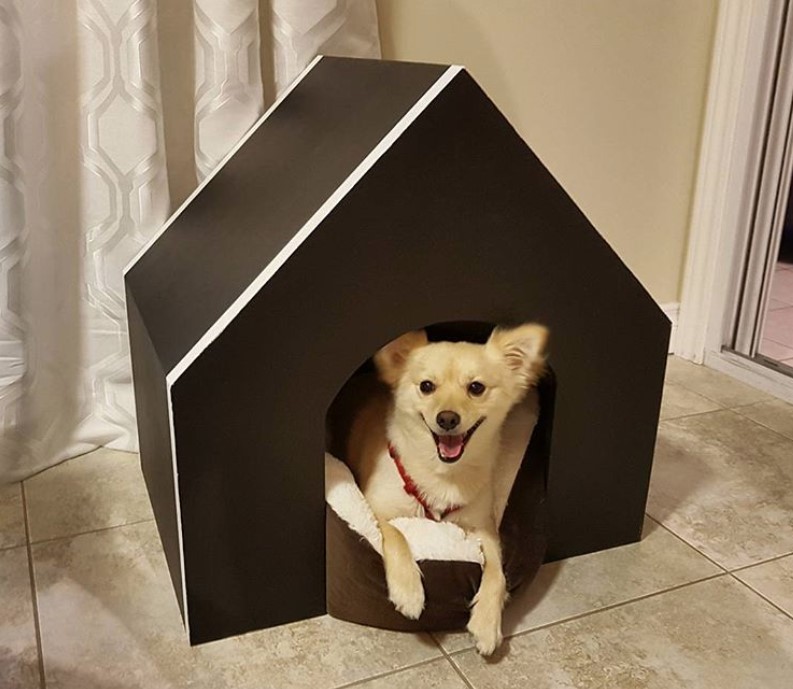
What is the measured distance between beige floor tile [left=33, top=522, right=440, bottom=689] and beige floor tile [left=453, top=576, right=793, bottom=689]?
0.43 ft

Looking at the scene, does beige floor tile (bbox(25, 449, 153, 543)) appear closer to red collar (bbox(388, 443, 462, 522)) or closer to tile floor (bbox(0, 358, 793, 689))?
tile floor (bbox(0, 358, 793, 689))

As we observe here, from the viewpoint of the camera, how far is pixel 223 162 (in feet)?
4.98

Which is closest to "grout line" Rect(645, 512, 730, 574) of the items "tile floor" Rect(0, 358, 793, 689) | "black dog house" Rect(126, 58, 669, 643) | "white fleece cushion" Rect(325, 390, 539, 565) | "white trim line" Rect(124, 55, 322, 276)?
"tile floor" Rect(0, 358, 793, 689)

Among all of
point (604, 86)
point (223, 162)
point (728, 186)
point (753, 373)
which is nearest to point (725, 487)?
point (753, 373)

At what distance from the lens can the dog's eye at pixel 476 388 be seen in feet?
3.75

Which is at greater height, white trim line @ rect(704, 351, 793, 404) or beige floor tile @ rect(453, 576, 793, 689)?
white trim line @ rect(704, 351, 793, 404)

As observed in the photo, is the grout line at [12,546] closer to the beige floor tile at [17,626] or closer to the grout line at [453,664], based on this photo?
the beige floor tile at [17,626]

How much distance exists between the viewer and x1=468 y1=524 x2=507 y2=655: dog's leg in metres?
1.10

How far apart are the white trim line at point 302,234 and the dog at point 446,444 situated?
0.75 feet

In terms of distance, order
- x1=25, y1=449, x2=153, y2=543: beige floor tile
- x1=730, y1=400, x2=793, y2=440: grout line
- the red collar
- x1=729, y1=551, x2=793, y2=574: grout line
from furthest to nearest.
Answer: x1=730, y1=400, x2=793, y2=440: grout line, x1=25, y1=449, x2=153, y2=543: beige floor tile, x1=729, y1=551, x2=793, y2=574: grout line, the red collar

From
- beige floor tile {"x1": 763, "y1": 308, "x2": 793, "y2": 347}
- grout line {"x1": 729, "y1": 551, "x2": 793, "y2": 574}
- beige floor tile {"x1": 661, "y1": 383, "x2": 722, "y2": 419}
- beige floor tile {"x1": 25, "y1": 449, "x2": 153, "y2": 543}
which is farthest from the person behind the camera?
beige floor tile {"x1": 763, "y1": 308, "x2": 793, "y2": 347}

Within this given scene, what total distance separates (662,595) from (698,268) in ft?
4.02

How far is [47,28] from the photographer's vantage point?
144cm

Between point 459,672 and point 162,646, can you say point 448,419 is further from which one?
point 162,646
